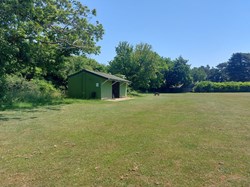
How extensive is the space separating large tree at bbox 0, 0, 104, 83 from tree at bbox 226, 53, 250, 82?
7755 cm

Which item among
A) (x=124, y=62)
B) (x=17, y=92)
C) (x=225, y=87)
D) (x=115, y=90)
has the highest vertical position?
(x=124, y=62)

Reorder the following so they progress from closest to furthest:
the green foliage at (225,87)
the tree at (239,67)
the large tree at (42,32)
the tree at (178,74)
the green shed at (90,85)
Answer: the large tree at (42,32), the green shed at (90,85), the green foliage at (225,87), the tree at (178,74), the tree at (239,67)

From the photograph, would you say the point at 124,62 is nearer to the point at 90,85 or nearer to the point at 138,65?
the point at 138,65

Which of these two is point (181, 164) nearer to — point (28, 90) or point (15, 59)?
point (15, 59)

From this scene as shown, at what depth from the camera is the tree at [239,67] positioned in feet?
266

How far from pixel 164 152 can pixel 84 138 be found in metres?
2.28

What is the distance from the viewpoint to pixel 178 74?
2376 inches

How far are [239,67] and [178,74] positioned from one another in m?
35.6

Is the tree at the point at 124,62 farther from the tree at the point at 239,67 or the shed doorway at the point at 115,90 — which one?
the tree at the point at 239,67

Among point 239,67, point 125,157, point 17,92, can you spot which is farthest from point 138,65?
point 239,67

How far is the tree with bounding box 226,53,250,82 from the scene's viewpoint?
81000 mm

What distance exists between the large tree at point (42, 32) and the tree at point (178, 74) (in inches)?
1791

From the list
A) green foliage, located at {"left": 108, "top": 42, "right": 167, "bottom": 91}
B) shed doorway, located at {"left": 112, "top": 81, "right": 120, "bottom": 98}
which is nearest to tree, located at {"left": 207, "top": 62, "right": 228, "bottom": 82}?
green foliage, located at {"left": 108, "top": 42, "right": 167, "bottom": 91}

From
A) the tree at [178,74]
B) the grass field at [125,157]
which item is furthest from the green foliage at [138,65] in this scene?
the grass field at [125,157]
